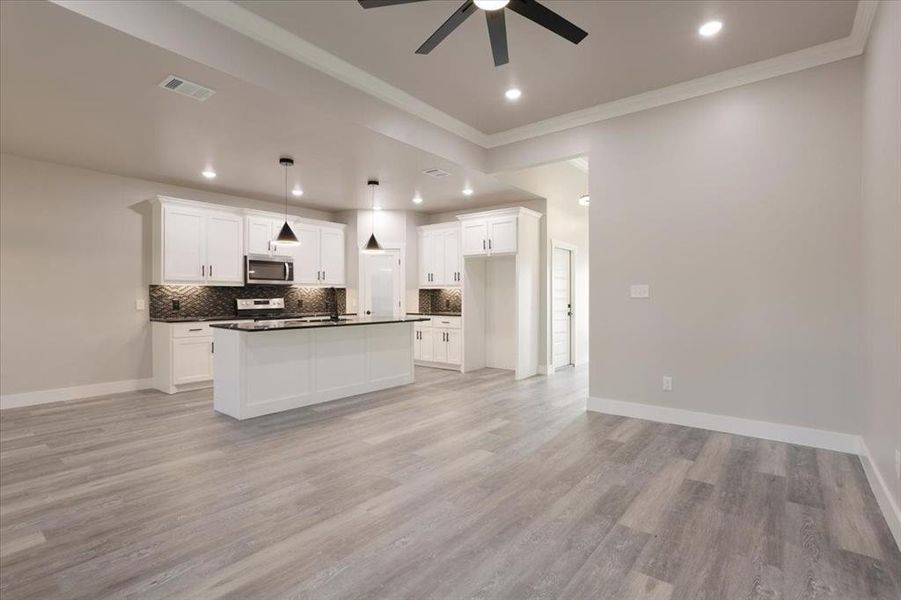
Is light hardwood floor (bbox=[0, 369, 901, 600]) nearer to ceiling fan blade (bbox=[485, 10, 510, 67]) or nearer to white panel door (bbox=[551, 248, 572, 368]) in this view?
ceiling fan blade (bbox=[485, 10, 510, 67])

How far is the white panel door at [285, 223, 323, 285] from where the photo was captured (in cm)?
734

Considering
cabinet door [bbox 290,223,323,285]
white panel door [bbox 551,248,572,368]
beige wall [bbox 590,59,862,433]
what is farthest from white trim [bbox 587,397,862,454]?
cabinet door [bbox 290,223,323,285]

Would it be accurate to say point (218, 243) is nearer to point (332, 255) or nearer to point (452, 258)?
point (332, 255)

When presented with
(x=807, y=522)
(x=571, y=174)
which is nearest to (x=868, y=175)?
(x=807, y=522)

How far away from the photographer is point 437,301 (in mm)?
8336

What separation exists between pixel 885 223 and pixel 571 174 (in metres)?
5.13

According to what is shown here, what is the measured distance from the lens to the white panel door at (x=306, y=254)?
7.34m

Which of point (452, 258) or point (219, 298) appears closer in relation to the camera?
point (219, 298)

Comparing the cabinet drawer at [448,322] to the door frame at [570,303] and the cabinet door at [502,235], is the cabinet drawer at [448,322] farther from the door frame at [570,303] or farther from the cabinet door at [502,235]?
the door frame at [570,303]

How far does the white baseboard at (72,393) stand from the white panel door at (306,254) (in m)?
2.67

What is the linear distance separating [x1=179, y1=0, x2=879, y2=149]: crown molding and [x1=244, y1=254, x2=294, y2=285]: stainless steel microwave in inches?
144

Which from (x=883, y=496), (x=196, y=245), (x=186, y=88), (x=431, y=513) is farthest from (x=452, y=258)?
(x=883, y=496)

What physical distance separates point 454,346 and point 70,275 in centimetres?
524

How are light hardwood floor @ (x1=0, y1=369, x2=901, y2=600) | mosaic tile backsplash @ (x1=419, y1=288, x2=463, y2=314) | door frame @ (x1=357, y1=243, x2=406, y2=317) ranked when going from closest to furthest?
1. light hardwood floor @ (x1=0, y1=369, x2=901, y2=600)
2. door frame @ (x1=357, y1=243, x2=406, y2=317)
3. mosaic tile backsplash @ (x1=419, y1=288, x2=463, y2=314)
